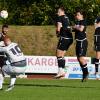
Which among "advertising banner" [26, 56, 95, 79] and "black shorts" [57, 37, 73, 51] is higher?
"black shorts" [57, 37, 73, 51]

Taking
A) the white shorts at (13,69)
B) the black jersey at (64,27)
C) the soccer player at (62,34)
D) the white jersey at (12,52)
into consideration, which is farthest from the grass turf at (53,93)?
the black jersey at (64,27)

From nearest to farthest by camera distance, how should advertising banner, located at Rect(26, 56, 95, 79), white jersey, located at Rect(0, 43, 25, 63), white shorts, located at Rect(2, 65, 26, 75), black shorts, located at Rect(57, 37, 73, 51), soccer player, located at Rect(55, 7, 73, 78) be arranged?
white jersey, located at Rect(0, 43, 25, 63), white shorts, located at Rect(2, 65, 26, 75), soccer player, located at Rect(55, 7, 73, 78), black shorts, located at Rect(57, 37, 73, 51), advertising banner, located at Rect(26, 56, 95, 79)

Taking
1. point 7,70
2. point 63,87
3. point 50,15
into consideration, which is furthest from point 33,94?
point 50,15

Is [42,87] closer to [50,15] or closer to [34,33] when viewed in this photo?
[34,33]

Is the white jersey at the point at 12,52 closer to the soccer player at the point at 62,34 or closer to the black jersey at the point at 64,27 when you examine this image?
the soccer player at the point at 62,34

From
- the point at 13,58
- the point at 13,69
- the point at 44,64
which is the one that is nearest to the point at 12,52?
the point at 13,58

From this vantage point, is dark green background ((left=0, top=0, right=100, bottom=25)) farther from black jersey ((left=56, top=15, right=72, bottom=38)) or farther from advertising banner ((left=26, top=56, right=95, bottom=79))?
black jersey ((left=56, top=15, right=72, bottom=38))

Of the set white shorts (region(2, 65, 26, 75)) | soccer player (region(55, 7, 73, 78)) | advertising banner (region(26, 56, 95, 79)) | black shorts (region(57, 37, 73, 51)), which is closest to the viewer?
white shorts (region(2, 65, 26, 75))

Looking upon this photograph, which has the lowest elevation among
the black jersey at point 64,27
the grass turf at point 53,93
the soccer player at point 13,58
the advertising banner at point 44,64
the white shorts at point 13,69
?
the advertising banner at point 44,64

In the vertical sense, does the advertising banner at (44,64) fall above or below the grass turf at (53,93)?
below

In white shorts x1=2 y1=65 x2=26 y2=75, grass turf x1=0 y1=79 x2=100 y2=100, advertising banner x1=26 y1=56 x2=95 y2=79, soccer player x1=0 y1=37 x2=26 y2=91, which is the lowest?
advertising banner x1=26 y1=56 x2=95 y2=79

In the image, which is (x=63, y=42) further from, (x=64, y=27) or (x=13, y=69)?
(x=13, y=69)

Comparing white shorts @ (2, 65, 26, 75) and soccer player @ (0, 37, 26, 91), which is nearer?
soccer player @ (0, 37, 26, 91)

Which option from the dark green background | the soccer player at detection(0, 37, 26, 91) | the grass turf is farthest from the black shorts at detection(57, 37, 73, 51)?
the dark green background
